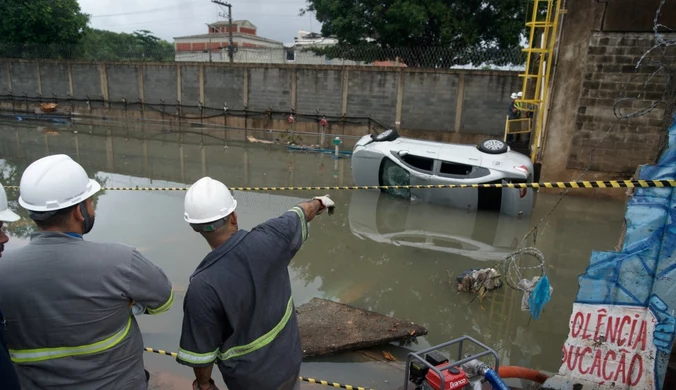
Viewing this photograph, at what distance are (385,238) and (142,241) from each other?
3739mm

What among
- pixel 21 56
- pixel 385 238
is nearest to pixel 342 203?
pixel 385 238

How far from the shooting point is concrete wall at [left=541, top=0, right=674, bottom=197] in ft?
30.0

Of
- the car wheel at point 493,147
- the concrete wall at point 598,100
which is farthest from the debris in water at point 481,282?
the concrete wall at point 598,100

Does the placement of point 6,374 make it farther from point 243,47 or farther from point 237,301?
point 243,47

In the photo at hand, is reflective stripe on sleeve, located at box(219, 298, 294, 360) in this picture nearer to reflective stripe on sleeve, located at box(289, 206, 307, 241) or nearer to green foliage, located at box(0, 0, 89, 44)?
reflective stripe on sleeve, located at box(289, 206, 307, 241)

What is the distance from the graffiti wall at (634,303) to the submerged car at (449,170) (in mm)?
4925

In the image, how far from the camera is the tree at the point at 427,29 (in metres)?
18.2

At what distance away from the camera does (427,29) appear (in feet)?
64.6

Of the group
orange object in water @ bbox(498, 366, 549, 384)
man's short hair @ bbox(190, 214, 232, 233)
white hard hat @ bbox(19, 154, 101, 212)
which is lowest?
orange object in water @ bbox(498, 366, 549, 384)

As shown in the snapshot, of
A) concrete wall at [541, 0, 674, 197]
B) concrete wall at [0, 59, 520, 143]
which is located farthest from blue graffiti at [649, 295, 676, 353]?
A: concrete wall at [0, 59, 520, 143]

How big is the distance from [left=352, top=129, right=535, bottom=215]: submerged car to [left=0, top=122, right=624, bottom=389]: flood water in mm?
246

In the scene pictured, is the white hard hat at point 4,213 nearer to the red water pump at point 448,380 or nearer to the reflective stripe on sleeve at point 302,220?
the reflective stripe on sleeve at point 302,220

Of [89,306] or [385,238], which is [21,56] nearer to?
[385,238]

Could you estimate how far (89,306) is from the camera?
1722 millimetres
